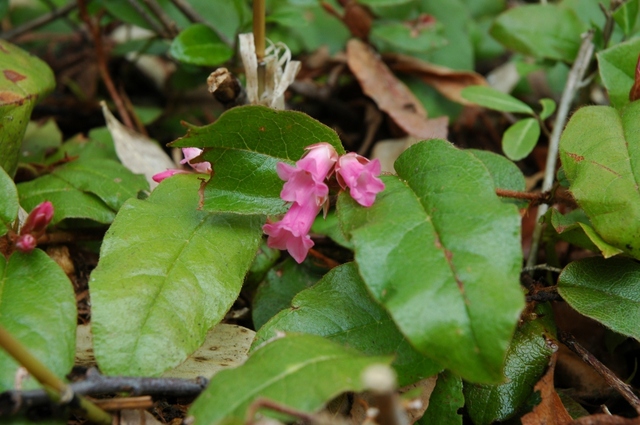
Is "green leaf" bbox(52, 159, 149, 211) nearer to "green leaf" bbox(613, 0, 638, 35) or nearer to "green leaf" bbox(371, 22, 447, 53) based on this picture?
"green leaf" bbox(371, 22, 447, 53)

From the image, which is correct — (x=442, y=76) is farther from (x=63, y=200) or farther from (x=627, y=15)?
(x=63, y=200)

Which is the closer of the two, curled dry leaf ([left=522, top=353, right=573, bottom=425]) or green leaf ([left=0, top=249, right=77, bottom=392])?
green leaf ([left=0, top=249, right=77, bottom=392])

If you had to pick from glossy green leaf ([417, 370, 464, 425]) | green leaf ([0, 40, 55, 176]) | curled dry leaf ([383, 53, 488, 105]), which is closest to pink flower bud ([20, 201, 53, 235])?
green leaf ([0, 40, 55, 176])

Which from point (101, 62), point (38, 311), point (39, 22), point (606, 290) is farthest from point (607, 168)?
point (39, 22)

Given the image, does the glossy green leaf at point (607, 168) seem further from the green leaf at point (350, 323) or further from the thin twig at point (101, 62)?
the thin twig at point (101, 62)

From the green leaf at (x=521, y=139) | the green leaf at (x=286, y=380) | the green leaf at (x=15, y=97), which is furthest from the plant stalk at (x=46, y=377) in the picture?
the green leaf at (x=521, y=139)

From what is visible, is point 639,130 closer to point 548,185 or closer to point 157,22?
point 548,185

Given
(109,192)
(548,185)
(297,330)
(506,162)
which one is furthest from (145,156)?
(548,185)

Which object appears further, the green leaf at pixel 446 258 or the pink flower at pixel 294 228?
the pink flower at pixel 294 228
